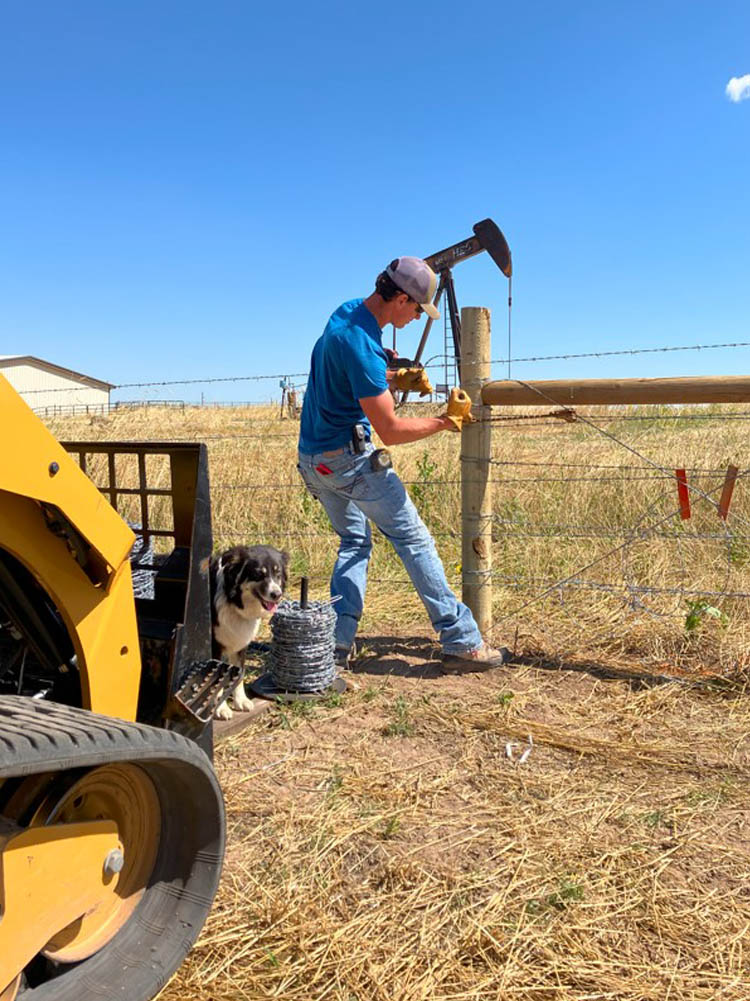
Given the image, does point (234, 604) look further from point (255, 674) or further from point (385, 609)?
point (385, 609)

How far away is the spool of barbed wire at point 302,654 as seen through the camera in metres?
4.14

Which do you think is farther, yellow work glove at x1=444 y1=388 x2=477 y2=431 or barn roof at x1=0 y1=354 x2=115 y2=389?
barn roof at x1=0 y1=354 x2=115 y2=389

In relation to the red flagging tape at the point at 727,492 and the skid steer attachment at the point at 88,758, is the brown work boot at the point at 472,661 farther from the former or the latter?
the skid steer attachment at the point at 88,758

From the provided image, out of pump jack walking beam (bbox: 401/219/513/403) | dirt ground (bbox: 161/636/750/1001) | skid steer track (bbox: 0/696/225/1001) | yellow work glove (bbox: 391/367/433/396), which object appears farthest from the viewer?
pump jack walking beam (bbox: 401/219/513/403)

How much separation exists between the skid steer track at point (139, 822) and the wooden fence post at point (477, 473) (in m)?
3.19

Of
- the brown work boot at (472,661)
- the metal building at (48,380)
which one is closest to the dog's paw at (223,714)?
the brown work boot at (472,661)

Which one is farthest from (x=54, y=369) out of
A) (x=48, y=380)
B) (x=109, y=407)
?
(x=109, y=407)

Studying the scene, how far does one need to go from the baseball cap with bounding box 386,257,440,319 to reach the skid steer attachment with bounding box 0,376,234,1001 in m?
1.93

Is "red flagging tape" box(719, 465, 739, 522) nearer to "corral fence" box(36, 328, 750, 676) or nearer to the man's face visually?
"corral fence" box(36, 328, 750, 676)

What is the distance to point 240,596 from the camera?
3.90 metres

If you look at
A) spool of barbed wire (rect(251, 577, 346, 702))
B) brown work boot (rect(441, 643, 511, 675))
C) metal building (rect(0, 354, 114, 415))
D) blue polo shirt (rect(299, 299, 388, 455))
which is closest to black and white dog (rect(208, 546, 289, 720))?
spool of barbed wire (rect(251, 577, 346, 702))

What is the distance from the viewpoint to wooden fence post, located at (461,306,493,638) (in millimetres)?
4844

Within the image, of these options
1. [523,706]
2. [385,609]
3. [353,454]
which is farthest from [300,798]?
[385,609]

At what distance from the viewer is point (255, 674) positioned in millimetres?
4691
